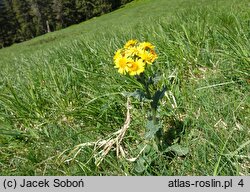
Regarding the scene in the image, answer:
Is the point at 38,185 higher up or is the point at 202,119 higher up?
the point at 202,119

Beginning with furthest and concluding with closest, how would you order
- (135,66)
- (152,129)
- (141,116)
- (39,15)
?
(39,15), (141,116), (152,129), (135,66)

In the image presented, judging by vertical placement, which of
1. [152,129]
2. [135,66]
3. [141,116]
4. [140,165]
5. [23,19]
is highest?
[23,19]

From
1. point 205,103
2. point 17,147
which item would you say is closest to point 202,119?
point 205,103

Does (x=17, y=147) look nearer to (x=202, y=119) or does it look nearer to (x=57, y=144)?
(x=57, y=144)

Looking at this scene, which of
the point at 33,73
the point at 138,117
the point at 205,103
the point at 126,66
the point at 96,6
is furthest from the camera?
the point at 96,6

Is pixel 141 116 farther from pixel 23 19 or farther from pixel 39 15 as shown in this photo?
pixel 23 19

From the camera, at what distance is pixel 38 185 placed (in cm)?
208

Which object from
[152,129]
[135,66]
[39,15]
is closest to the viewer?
[135,66]

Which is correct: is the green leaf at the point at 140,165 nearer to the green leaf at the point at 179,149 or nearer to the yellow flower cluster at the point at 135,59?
the green leaf at the point at 179,149

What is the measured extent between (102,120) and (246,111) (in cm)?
129

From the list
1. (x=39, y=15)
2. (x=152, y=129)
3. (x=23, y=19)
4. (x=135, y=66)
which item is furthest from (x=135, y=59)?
(x=23, y=19)

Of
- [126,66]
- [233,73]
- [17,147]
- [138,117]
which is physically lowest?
[17,147]

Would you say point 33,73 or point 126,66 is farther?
point 33,73

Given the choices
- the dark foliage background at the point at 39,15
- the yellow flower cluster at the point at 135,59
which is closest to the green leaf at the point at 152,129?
the yellow flower cluster at the point at 135,59
